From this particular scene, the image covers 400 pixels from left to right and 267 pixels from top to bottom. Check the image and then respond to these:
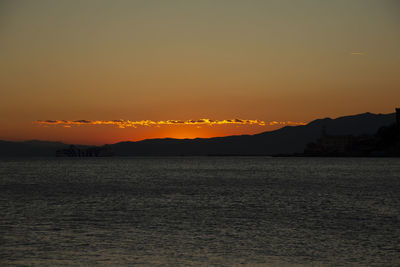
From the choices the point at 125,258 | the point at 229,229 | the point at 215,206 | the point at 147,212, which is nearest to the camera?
the point at 125,258

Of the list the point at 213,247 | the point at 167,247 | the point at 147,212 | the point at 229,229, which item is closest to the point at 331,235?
the point at 229,229

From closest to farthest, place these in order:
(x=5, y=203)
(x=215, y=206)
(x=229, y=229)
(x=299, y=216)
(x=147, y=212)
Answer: (x=229, y=229), (x=299, y=216), (x=147, y=212), (x=215, y=206), (x=5, y=203)

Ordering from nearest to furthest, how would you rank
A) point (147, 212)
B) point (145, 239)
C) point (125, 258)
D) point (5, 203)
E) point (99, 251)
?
1. point (125, 258)
2. point (99, 251)
3. point (145, 239)
4. point (147, 212)
5. point (5, 203)

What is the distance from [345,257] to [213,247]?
7460mm

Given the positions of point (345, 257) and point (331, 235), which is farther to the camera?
point (331, 235)

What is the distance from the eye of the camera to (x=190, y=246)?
29.5 metres

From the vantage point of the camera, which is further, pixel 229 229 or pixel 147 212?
pixel 147 212

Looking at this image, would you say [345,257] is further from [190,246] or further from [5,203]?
[5,203]

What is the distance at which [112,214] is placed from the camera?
46.5m

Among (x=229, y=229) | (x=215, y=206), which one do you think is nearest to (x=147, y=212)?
(x=215, y=206)

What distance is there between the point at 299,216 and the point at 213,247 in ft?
58.6

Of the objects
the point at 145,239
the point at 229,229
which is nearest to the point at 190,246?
the point at 145,239

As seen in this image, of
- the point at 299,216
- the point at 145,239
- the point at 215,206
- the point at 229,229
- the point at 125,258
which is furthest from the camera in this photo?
the point at 215,206

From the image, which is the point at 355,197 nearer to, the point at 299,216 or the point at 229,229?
the point at 299,216
